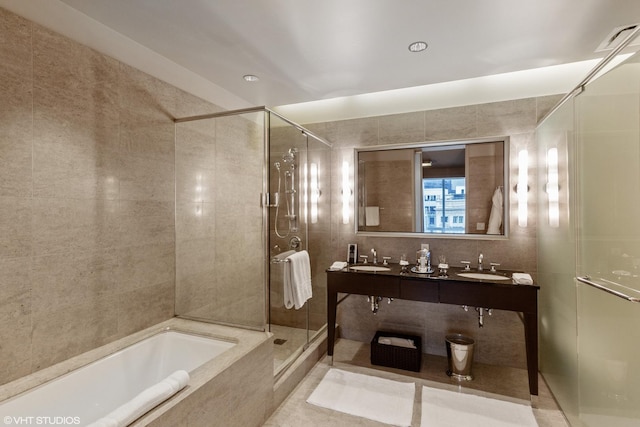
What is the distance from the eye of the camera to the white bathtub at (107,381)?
141 centimetres

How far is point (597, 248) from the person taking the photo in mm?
1623

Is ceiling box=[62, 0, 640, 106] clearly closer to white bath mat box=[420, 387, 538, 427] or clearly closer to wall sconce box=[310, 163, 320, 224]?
wall sconce box=[310, 163, 320, 224]

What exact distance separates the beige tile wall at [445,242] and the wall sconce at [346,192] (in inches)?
2.0

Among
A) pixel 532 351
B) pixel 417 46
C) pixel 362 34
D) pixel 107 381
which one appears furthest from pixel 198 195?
pixel 532 351

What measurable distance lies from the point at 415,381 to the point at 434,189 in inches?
65.3

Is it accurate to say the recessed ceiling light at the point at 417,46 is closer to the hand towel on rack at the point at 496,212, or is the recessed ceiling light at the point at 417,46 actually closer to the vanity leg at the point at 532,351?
the hand towel on rack at the point at 496,212

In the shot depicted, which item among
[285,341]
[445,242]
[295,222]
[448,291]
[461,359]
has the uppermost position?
[295,222]

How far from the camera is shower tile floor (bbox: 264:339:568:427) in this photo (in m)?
2.03

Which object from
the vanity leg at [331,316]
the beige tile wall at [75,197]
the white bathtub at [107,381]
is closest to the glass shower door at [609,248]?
the vanity leg at [331,316]

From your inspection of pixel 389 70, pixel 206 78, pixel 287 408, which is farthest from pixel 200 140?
pixel 287 408

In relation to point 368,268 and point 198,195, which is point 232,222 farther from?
point 368,268

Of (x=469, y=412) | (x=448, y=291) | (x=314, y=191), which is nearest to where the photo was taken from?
(x=469, y=412)

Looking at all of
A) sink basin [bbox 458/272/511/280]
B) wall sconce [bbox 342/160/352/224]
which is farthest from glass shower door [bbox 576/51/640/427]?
wall sconce [bbox 342/160/352/224]

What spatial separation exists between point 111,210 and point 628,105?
2786 millimetres
